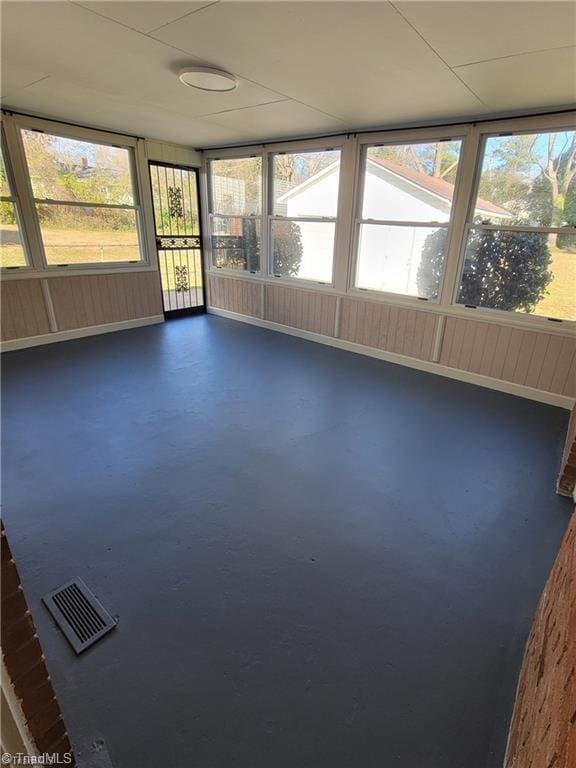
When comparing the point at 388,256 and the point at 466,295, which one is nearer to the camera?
the point at 466,295

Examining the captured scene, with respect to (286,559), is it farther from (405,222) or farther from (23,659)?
(405,222)

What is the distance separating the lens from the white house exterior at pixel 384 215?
164 inches

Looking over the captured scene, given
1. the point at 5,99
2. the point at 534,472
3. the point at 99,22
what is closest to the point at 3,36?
the point at 99,22

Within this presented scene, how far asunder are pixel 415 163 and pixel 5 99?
4.12m

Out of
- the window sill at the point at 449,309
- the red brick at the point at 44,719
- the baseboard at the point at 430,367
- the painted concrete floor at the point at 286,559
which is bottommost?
the painted concrete floor at the point at 286,559

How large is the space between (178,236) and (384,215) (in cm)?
339

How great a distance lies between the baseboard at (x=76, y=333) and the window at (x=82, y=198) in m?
0.87

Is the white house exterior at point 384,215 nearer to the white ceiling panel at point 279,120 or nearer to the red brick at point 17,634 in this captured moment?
the white ceiling panel at point 279,120

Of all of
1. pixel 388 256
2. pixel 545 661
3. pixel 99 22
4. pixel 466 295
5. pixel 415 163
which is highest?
pixel 99 22

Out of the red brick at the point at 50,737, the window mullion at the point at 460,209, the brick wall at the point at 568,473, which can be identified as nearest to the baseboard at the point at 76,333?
the window mullion at the point at 460,209

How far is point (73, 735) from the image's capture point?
49.8 inches

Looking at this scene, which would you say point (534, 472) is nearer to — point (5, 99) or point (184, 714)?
point (184, 714)

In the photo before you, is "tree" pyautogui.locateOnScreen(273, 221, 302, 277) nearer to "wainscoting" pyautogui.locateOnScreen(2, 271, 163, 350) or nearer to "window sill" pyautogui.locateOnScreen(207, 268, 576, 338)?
"window sill" pyautogui.locateOnScreen(207, 268, 576, 338)

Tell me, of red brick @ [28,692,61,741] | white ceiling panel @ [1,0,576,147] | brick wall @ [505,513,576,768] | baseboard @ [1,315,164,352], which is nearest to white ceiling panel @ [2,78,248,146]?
white ceiling panel @ [1,0,576,147]
